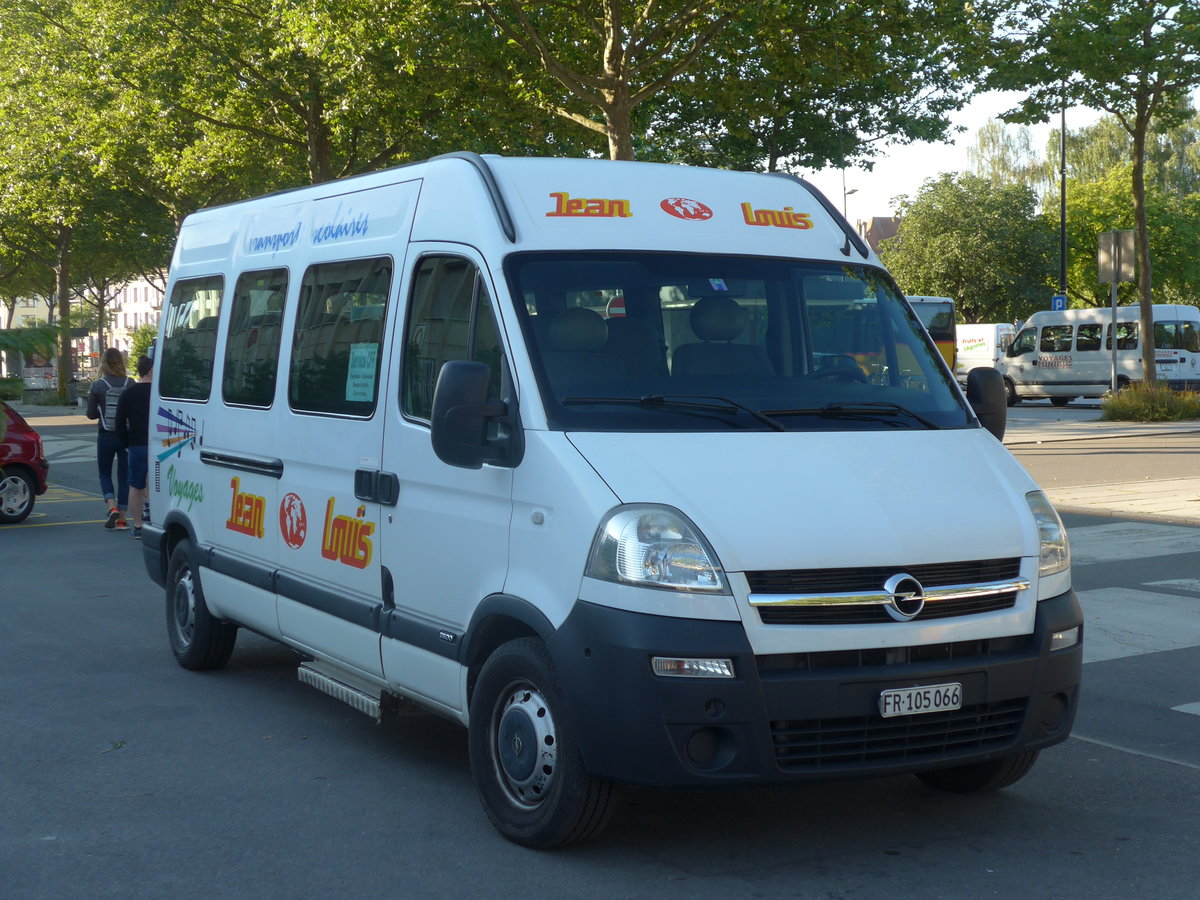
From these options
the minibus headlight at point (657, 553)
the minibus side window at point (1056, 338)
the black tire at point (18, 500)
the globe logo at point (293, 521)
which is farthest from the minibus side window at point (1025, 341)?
the minibus headlight at point (657, 553)

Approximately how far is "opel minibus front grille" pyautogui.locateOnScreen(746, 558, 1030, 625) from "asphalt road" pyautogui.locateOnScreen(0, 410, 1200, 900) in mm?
813

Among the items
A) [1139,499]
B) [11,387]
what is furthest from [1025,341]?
[11,387]

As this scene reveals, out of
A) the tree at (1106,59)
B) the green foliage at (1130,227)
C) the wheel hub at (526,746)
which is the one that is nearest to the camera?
the wheel hub at (526,746)

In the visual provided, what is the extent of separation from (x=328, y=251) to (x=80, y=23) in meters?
29.9

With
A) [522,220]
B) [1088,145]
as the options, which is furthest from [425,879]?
[1088,145]

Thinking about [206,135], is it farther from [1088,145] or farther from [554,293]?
[1088,145]

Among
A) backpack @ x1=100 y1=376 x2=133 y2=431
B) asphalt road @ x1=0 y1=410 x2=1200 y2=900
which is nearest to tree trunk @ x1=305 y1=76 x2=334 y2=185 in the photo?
backpack @ x1=100 y1=376 x2=133 y2=431

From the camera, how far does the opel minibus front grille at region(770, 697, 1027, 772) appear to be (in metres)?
4.41

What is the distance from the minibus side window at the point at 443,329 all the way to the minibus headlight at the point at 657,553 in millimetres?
905

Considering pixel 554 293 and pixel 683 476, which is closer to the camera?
pixel 683 476

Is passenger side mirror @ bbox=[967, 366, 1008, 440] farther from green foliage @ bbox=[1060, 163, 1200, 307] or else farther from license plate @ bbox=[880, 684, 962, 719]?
green foliage @ bbox=[1060, 163, 1200, 307]

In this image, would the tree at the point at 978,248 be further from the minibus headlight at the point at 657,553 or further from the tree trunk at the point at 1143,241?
the minibus headlight at the point at 657,553

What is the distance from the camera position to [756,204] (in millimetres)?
5797

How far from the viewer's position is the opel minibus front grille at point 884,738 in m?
4.41
